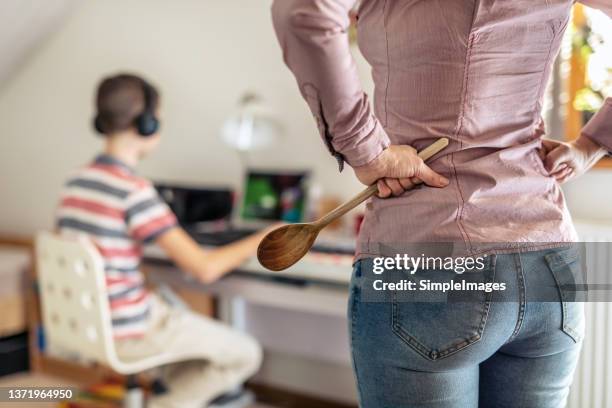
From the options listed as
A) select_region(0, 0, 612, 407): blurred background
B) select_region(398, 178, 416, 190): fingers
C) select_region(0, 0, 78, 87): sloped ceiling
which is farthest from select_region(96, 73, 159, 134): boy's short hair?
select_region(398, 178, 416, 190): fingers

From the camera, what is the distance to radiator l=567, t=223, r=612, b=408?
5.37 ft

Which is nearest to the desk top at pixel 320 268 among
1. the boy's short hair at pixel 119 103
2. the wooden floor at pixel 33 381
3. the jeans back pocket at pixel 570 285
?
the boy's short hair at pixel 119 103

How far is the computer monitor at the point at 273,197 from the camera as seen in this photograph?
231cm

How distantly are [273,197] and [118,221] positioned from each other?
0.70 metres

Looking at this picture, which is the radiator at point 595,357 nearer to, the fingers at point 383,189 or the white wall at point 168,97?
the white wall at point 168,97

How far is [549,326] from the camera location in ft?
2.21

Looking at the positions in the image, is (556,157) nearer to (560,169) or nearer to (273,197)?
(560,169)

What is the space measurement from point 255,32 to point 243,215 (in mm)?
670

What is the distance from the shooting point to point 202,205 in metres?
2.47

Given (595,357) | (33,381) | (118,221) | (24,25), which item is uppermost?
(24,25)

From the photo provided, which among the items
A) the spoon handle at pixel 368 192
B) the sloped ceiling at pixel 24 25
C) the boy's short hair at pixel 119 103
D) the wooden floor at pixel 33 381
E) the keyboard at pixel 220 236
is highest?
the sloped ceiling at pixel 24 25

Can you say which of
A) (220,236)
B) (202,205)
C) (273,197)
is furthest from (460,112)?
(202,205)

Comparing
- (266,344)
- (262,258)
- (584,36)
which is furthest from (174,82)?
(262,258)

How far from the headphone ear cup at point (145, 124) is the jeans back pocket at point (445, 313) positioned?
1.34 m
